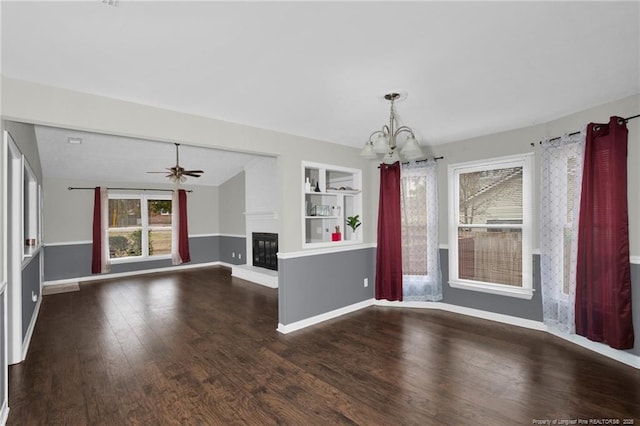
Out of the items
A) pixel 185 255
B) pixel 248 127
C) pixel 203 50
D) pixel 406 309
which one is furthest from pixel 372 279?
pixel 185 255

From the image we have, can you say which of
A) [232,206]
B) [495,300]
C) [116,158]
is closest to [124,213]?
[116,158]

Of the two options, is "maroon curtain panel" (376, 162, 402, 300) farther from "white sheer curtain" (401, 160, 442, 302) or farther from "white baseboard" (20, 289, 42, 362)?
"white baseboard" (20, 289, 42, 362)

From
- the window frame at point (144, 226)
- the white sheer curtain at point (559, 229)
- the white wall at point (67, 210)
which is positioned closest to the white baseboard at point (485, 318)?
the white sheer curtain at point (559, 229)

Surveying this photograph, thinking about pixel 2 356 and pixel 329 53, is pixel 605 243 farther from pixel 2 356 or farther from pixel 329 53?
pixel 2 356

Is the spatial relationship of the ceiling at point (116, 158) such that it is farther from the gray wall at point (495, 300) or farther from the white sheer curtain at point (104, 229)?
the gray wall at point (495, 300)

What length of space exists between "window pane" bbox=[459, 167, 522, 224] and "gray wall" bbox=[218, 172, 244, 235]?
538 centimetres

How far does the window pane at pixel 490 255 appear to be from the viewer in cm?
404

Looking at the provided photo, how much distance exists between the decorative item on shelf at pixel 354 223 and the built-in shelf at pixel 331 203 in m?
0.02

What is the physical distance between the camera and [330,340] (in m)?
3.65

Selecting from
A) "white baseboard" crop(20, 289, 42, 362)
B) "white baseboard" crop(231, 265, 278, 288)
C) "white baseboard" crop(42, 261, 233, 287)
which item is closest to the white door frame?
"white baseboard" crop(20, 289, 42, 362)

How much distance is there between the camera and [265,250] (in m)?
7.30

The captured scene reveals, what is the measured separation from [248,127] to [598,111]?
3.55 meters

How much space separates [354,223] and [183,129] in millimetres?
2707

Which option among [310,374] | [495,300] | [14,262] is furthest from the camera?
[495,300]
